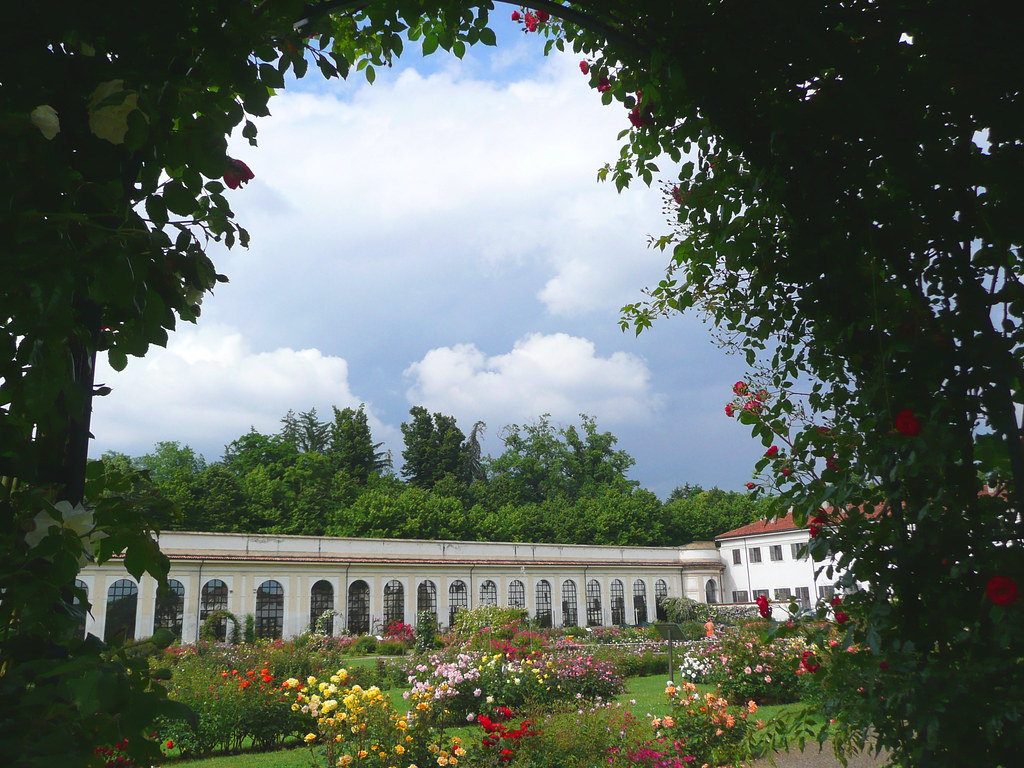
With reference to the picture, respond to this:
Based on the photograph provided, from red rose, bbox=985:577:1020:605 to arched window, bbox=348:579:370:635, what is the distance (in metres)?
30.0

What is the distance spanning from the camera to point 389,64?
312 cm

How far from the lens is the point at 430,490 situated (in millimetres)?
51875

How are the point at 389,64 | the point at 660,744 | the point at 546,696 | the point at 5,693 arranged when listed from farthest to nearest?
the point at 546,696
the point at 660,744
the point at 389,64
the point at 5,693

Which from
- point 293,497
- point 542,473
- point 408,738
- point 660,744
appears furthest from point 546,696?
point 542,473

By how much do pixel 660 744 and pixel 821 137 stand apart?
6.68 m

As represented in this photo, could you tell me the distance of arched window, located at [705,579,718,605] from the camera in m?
39.8

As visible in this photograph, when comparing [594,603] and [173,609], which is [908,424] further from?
[594,603]

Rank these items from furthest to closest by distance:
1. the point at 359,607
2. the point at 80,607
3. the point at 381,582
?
the point at 381,582
the point at 359,607
the point at 80,607

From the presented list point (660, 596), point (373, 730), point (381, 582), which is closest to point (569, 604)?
point (660, 596)

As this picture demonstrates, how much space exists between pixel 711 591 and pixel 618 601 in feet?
21.2

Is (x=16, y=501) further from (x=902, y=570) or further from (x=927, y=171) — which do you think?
(x=927, y=171)

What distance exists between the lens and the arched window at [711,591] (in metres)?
39.8

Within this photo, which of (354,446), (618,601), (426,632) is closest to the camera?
(426,632)

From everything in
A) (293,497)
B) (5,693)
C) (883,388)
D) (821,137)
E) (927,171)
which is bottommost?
(5,693)
